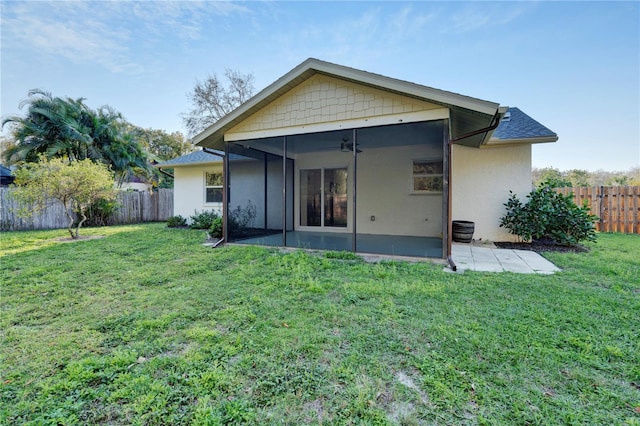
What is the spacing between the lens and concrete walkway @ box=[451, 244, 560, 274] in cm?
468

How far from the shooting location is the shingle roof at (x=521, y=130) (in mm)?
6559

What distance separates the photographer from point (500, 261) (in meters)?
5.29

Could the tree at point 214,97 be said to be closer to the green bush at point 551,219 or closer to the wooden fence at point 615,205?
the green bush at point 551,219

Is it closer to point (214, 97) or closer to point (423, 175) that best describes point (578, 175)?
point (423, 175)

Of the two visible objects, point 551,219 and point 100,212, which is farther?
point 100,212

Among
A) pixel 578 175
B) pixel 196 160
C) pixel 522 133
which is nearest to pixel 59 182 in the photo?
pixel 196 160

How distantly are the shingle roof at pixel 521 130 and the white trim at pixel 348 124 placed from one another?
121 inches

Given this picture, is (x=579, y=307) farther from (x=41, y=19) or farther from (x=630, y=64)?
(x=41, y=19)

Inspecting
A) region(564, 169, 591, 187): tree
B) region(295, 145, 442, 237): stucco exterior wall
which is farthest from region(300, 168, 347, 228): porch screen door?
region(564, 169, 591, 187): tree

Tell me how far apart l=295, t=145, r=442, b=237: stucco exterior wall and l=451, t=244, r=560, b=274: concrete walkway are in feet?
6.40

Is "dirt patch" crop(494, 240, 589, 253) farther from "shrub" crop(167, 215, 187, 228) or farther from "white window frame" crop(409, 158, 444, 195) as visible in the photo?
"shrub" crop(167, 215, 187, 228)

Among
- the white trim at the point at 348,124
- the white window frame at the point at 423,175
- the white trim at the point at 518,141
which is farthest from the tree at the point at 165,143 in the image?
the white trim at the point at 518,141

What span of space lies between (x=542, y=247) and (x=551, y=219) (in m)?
0.68

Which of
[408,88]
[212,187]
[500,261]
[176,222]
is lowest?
[500,261]
